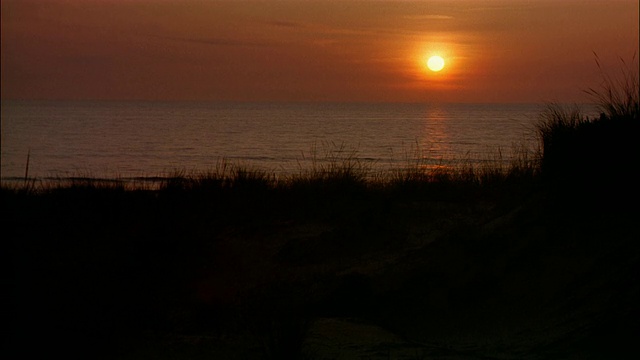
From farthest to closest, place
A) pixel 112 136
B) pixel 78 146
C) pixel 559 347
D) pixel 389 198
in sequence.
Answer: pixel 112 136 < pixel 78 146 < pixel 389 198 < pixel 559 347

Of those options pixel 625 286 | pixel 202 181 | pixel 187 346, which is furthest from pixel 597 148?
pixel 202 181

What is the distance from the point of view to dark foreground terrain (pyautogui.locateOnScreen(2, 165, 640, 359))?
A: 5812 mm

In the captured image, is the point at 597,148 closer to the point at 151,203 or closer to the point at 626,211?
the point at 626,211

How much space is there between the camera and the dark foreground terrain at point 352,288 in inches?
229

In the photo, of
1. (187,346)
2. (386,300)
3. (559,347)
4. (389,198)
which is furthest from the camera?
(389,198)

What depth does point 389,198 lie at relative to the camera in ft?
40.2

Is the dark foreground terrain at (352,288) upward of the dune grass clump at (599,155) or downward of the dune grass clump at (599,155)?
downward

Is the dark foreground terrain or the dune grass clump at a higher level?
the dune grass clump

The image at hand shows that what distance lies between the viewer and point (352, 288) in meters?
7.57

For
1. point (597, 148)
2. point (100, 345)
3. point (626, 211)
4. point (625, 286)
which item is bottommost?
point (100, 345)

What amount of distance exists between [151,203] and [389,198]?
4.07m

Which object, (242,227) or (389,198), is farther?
(389,198)

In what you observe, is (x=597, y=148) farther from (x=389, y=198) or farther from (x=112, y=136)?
(x=112, y=136)

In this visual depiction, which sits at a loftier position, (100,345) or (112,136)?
(112,136)
